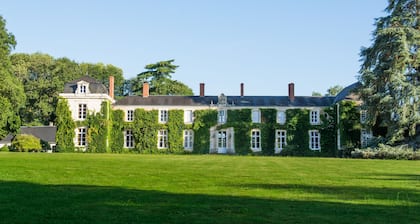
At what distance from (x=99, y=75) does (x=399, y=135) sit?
42.8 metres

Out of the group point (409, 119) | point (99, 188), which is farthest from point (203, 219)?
point (409, 119)

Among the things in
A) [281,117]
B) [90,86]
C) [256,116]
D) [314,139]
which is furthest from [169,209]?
[90,86]

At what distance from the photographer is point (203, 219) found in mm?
6426

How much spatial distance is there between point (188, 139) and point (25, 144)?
1333cm

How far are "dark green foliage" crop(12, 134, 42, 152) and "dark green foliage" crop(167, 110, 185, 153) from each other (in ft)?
36.0

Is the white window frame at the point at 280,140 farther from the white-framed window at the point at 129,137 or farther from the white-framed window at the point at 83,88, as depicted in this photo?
the white-framed window at the point at 83,88

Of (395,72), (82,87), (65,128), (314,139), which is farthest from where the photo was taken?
(82,87)

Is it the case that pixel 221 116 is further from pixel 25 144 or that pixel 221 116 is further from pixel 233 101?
pixel 25 144

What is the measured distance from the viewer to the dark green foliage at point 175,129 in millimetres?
41281

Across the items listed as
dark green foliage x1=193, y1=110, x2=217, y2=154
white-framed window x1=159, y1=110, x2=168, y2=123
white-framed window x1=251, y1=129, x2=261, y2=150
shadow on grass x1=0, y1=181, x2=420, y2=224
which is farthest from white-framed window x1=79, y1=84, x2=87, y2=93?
shadow on grass x1=0, y1=181, x2=420, y2=224

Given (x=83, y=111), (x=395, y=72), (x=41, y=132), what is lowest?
(x=41, y=132)

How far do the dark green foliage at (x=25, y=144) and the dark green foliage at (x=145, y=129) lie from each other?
8023 mm

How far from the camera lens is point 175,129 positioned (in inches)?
1635

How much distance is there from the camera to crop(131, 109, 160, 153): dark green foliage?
41438 mm
